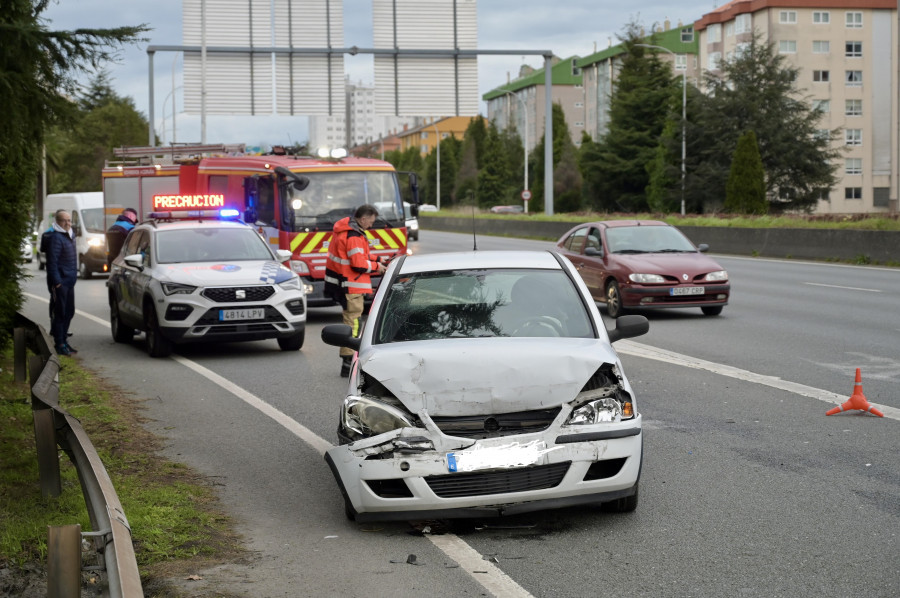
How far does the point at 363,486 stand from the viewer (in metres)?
6.25

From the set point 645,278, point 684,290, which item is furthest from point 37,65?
point 684,290

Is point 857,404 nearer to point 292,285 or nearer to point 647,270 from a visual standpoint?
point 292,285

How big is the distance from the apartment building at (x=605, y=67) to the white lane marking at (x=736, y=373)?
106m

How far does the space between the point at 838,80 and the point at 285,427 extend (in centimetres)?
10082

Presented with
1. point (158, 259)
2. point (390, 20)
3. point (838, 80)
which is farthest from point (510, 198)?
point (158, 259)

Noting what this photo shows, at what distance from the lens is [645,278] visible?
17844 mm

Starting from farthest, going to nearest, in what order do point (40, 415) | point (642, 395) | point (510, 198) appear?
point (510, 198) → point (642, 395) → point (40, 415)

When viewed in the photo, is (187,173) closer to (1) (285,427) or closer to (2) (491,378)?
(1) (285,427)

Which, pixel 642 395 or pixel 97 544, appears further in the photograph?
pixel 642 395

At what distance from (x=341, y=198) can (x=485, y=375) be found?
14121mm

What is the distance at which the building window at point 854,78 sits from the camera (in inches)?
4038

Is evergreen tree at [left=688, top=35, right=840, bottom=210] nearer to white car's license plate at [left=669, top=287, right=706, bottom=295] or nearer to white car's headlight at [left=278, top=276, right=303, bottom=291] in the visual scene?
white car's license plate at [left=669, top=287, right=706, bottom=295]

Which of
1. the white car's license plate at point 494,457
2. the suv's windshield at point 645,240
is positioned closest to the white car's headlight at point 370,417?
the white car's license plate at point 494,457

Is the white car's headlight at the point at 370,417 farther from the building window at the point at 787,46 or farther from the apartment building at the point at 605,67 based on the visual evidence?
the apartment building at the point at 605,67
